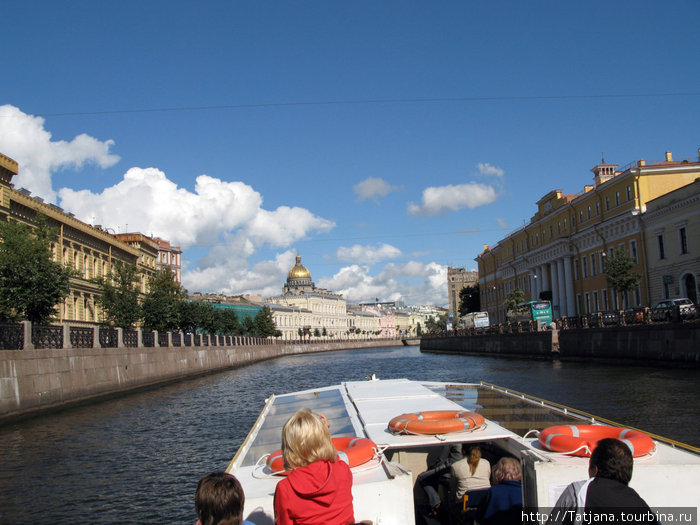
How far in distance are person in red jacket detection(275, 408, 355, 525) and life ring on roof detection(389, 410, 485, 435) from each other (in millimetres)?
2275

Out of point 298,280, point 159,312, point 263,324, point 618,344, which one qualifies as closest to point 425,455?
point 618,344

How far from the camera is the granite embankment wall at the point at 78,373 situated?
18141 millimetres

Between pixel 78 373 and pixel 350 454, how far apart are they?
20.6m

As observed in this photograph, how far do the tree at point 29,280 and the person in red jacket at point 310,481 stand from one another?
23.7m

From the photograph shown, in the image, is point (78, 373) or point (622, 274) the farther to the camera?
point (622, 274)

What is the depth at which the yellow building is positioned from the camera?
1323 inches

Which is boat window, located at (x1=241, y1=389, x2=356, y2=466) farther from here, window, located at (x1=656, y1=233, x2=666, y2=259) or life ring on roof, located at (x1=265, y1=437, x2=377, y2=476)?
window, located at (x1=656, y1=233, x2=666, y2=259)

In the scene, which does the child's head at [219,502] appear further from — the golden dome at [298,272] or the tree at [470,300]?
the golden dome at [298,272]

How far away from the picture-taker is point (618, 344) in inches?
1236

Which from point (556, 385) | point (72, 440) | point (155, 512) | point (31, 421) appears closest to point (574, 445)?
point (155, 512)

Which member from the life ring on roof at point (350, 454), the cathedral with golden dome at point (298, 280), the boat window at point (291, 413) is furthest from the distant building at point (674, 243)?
the cathedral with golden dome at point (298, 280)

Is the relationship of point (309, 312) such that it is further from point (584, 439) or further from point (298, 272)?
point (584, 439)

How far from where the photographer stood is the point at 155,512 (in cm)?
891

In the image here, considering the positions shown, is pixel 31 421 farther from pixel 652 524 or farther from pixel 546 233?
pixel 546 233
